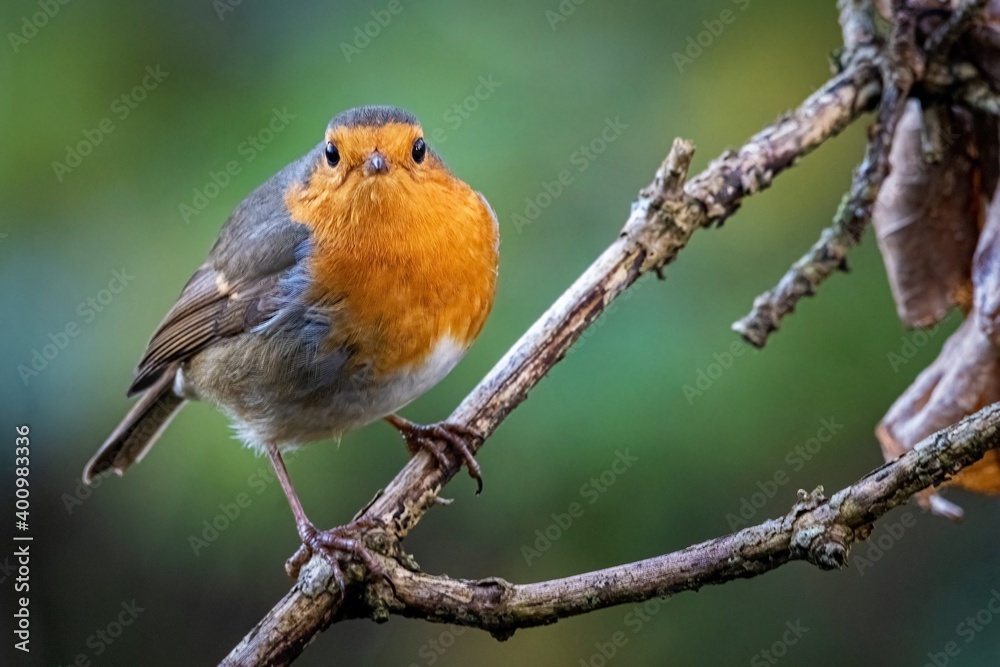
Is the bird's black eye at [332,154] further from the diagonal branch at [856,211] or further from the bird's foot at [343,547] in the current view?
the diagonal branch at [856,211]

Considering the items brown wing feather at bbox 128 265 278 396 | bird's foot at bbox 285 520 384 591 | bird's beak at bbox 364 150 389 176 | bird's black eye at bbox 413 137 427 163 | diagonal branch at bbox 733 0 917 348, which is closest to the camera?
bird's foot at bbox 285 520 384 591

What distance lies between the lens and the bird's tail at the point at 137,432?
9.06 ft

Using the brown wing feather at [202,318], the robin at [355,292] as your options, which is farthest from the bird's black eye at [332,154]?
the brown wing feather at [202,318]

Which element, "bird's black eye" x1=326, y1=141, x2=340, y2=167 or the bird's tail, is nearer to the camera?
"bird's black eye" x1=326, y1=141, x2=340, y2=167

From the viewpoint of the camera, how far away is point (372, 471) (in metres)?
2.90

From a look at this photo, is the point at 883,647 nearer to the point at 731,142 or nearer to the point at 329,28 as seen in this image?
the point at 731,142

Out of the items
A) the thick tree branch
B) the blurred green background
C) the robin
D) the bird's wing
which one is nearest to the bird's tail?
the bird's wing

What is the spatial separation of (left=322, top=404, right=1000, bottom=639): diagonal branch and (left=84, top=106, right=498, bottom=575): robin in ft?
0.99

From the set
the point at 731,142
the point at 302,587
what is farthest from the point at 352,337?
the point at 731,142

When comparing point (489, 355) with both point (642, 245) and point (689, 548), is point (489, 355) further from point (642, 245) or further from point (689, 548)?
point (689, 548)

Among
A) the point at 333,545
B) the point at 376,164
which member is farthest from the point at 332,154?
the point at 333,545

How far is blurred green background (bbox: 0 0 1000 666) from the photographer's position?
2.86m

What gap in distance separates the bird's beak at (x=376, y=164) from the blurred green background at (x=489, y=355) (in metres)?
0.82

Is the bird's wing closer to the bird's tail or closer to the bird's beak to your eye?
the bird's tail
